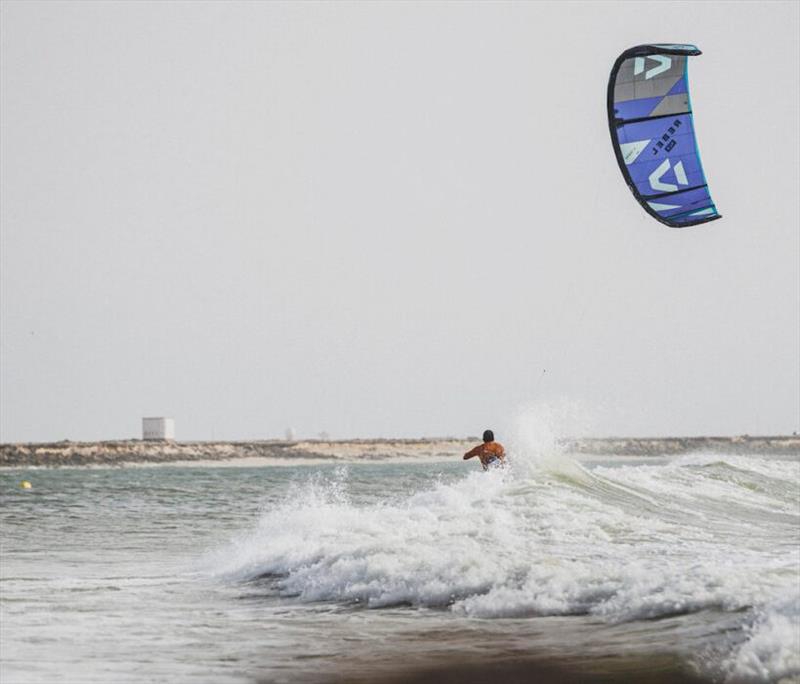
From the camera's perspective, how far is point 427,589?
11.3m

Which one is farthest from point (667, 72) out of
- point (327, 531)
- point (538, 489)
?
point (327, 531)

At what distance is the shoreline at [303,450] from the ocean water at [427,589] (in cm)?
4819

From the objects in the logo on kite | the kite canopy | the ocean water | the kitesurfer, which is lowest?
the ocean water

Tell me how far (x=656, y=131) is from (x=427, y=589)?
883cm

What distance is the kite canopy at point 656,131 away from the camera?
17375 millimetres

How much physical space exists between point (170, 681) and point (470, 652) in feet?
7.05

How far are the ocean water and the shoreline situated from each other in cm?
4819

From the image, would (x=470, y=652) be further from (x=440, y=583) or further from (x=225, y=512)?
(x=225, y=512)

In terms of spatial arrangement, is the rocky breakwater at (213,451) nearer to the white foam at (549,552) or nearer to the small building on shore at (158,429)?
the small building on shore at (158,429)

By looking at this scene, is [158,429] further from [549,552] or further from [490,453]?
[549,552]

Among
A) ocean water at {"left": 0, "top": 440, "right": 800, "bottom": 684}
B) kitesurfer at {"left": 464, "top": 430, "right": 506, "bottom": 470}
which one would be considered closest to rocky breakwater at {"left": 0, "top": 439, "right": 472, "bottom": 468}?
ocean water at {"left": 0, "top": 440, "right": 800, "bottom": 684}

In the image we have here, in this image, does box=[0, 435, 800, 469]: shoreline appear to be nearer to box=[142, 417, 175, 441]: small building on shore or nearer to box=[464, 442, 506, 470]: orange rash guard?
box=[142, 417, 175, 441]: small building on shore

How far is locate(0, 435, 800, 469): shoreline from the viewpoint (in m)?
70.2

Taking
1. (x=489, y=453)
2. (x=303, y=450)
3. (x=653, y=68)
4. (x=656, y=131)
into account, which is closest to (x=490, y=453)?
(x=489, y=453)
